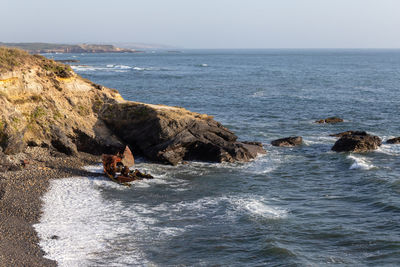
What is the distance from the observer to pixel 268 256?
16.5m

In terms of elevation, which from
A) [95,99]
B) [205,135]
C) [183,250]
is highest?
[95,99]

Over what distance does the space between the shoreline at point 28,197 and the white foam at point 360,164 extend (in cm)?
1673

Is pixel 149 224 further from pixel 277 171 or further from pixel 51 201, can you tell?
pixel 277 171

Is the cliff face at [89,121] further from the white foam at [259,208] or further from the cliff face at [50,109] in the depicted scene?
the white foam at [259,208]

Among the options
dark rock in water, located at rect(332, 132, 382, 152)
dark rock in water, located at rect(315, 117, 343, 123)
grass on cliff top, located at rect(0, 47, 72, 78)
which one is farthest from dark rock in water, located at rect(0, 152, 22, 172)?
dark rock in water, located at rect(315, 117, 343, 123)

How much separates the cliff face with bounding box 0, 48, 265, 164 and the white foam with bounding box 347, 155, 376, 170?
21.6 ft

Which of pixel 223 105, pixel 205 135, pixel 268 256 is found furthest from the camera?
pixel 223 105

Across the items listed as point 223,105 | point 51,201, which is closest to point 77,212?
point 51,201

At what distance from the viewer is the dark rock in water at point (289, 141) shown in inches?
1375

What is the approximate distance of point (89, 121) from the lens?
3097 cm

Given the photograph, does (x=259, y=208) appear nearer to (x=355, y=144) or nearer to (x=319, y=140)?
(x=355, y=144)

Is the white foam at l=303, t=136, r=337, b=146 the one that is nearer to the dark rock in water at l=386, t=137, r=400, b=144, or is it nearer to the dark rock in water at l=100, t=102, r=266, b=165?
the dark rock in water at l=386, t=137, r=400, b=144

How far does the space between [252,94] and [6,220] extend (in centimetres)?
5001

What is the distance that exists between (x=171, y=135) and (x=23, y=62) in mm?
11160
